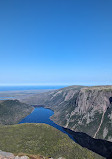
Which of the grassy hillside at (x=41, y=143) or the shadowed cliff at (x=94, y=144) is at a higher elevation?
the grassy hillside at (x=41, y=143)

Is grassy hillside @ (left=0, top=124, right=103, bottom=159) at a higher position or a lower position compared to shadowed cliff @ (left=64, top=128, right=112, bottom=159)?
higher

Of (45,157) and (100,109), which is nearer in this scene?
(45,157)

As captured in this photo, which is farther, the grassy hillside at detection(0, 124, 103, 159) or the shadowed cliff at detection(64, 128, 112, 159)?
the shadowed cliff at detection(64, 128, 112, 159)

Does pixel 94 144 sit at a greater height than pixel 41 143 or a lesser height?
lesser

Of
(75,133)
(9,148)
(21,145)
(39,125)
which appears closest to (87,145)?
(75,133)

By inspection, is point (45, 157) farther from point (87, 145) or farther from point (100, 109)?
point (100, 109)

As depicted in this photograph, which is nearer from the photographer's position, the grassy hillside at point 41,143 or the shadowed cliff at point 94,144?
the grassy hillside at point 41,143

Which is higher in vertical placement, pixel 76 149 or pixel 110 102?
pixel 110 102

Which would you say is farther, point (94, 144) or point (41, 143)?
point (94, 144)
